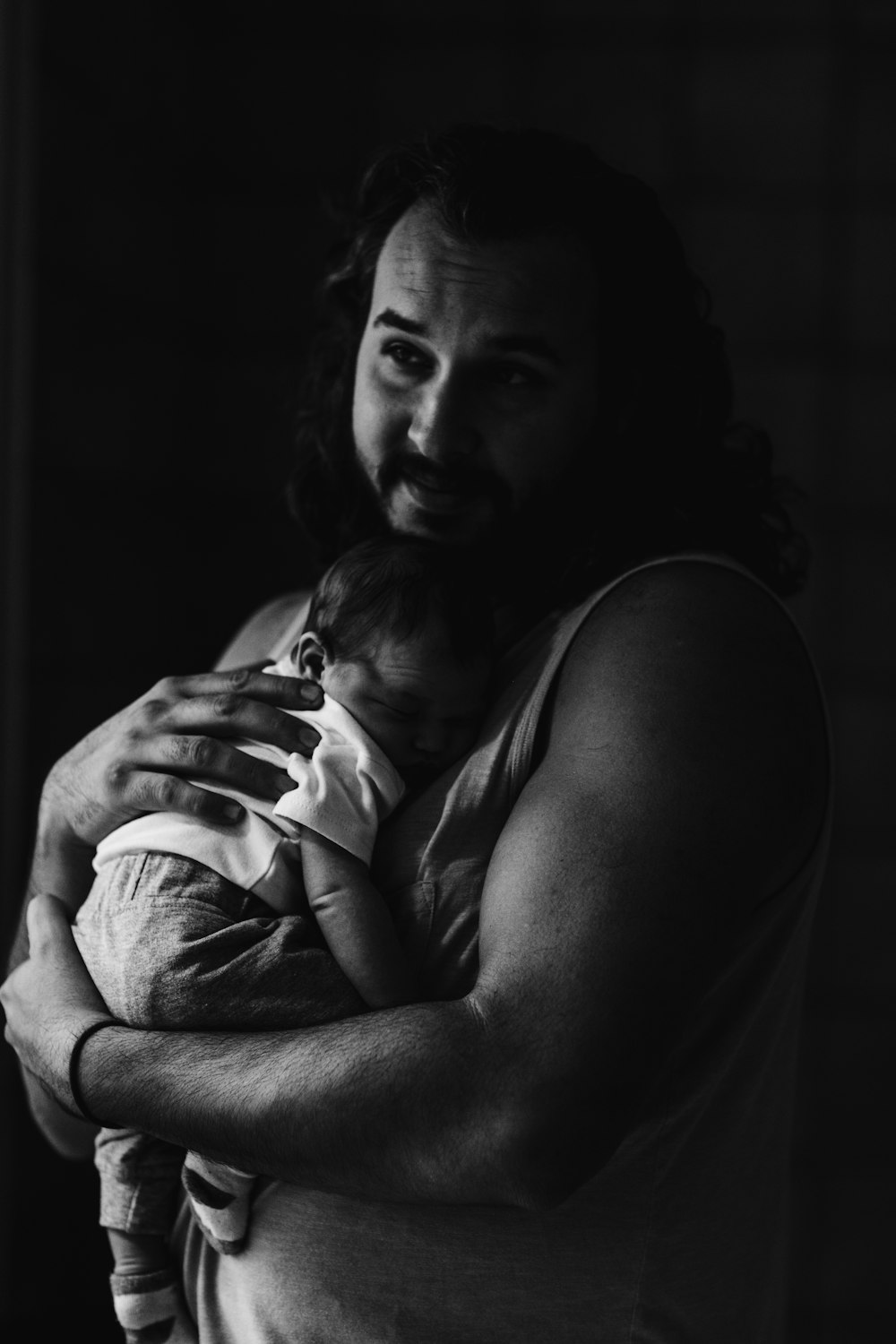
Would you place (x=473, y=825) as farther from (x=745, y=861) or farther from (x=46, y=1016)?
(x=46, y=1016)

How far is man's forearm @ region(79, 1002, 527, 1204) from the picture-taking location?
3.12ft

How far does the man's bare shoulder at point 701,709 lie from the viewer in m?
0.99

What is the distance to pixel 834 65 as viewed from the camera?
2.75m

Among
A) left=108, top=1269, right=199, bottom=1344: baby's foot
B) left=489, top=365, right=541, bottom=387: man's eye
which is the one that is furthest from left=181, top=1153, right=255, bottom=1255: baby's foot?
left=489, top=365, right=541, bottom=387: man's eye

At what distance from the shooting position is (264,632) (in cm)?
163

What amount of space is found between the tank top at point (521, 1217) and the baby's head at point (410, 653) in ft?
0.12

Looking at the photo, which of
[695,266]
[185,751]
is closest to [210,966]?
[185,751]

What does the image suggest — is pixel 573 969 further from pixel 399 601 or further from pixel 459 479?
pixel 459 479

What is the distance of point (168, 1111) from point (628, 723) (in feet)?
1.53

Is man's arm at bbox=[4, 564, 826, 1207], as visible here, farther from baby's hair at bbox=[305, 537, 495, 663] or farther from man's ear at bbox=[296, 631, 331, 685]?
man's ear at bbox=[296, 631, 331, 685]

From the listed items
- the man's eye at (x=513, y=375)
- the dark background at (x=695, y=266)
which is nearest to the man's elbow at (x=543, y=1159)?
the man's eye at (x=513, y=375)

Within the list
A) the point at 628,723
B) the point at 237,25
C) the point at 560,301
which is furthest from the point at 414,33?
the point at 628,723

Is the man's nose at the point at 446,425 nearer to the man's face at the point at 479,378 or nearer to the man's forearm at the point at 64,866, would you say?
the man's face at the point at 479,378

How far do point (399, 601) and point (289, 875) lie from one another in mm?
255
